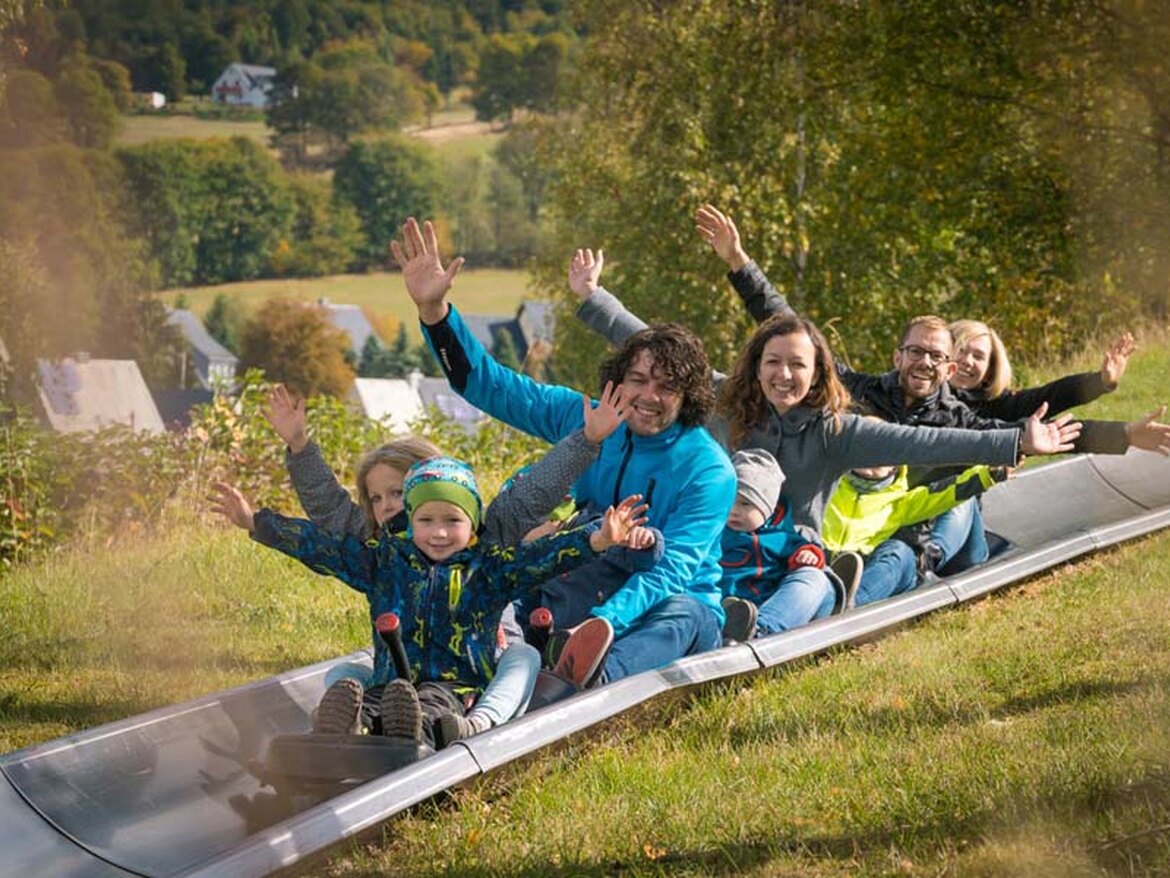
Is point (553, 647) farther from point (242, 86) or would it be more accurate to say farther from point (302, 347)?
point (302, 347)

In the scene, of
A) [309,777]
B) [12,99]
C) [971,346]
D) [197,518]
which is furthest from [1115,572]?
[12,99]

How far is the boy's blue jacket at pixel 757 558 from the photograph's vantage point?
610 centimetres

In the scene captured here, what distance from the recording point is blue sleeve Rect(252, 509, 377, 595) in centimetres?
472

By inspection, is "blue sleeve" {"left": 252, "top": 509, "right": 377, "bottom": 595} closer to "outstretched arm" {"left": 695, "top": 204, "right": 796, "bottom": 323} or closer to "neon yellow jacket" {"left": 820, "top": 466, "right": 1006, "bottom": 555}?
"neon yellow jacket" {"left": 820, "top": 466, "right": 1006, "bottom": 555}

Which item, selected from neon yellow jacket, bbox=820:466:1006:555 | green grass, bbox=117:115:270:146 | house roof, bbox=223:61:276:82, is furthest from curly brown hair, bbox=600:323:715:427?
house roof, bbox=223:61:276:82

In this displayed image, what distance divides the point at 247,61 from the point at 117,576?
28.0 m

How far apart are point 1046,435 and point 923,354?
1299 mm

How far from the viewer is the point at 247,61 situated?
3462 centimetres

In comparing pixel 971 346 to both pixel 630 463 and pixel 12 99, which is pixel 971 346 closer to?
pixel 630 463

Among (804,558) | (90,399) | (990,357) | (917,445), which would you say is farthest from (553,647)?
(90,399)

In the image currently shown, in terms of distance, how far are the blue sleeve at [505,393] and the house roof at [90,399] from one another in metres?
4.92

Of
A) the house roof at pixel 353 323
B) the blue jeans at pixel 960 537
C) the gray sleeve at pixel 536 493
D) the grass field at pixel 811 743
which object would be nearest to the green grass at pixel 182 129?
the house roof at pixel 353 323

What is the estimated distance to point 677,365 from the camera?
541 centimetres

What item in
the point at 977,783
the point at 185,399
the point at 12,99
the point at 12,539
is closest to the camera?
the point at 977,783
